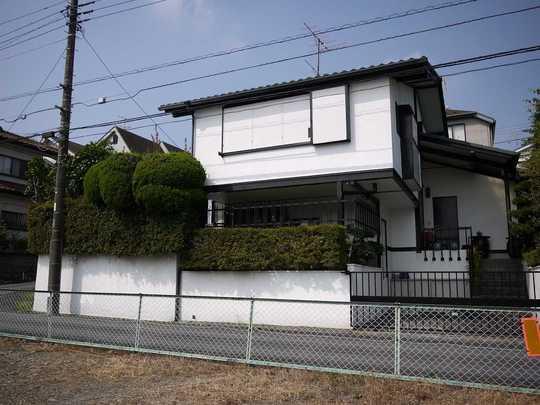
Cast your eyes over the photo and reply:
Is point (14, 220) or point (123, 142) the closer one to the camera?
point (14, 220)

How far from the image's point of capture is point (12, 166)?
29484 millimetres

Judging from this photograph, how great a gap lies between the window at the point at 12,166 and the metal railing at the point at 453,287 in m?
25.2

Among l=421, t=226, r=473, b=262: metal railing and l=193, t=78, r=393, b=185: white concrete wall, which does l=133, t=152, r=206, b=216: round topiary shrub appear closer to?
l=193, t=78, r=393, b=185: white concrete wall

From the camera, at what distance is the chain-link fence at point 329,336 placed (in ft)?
20.1

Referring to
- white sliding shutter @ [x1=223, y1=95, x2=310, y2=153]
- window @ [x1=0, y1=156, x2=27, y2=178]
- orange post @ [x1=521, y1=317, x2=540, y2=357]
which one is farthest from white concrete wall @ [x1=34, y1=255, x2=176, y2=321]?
window @ [x1=0, y1=156, x2=27, y2=178]

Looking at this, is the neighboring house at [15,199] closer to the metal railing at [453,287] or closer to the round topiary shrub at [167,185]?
the round topiary shrub at [167,185]

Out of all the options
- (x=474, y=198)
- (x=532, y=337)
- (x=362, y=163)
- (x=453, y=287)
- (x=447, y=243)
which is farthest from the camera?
(x=474, y=198)

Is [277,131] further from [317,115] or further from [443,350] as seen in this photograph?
[443,350]

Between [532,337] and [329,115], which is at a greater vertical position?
[329,115]

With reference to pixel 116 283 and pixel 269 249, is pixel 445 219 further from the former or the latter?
pixel 116 283

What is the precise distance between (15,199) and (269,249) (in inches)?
854

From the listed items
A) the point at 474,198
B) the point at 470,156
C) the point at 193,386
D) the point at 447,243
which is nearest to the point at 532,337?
the point at 193,386

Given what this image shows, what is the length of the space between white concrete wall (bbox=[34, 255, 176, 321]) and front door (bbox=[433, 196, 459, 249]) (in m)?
9.14

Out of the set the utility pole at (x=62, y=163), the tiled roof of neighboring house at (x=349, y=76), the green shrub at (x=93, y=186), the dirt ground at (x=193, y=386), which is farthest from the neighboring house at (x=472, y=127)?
the dirt ground at (x=193, y=386)
